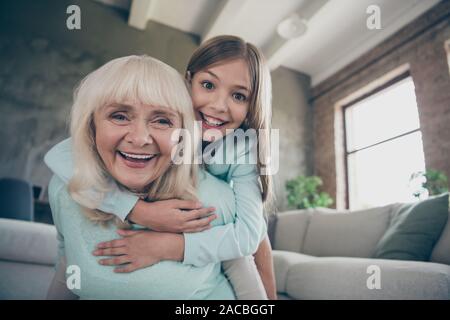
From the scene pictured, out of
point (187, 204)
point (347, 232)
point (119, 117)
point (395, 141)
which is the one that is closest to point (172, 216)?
point (187, 204)

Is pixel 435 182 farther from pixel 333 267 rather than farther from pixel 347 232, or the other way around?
pixel 333 267

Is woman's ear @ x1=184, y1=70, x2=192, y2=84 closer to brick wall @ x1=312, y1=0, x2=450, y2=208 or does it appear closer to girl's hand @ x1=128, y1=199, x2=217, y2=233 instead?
girl's hand @ x1=128, y1=199, x2=217, y2=233

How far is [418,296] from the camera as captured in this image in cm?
73

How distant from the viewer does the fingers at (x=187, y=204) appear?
43cm

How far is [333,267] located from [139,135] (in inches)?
30.8

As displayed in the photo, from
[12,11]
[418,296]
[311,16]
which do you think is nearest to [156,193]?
[418,296]

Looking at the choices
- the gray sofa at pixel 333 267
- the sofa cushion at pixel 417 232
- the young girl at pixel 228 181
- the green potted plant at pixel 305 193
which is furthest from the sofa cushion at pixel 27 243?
the green potted plant at pixel 305 193

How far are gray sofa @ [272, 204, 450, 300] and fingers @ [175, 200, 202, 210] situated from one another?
566 millimetres

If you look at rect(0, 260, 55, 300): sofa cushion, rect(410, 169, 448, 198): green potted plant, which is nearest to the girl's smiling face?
rect(0, 260, 55, 300): sofa cushion

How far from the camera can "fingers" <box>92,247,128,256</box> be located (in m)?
0.40

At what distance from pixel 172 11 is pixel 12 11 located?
27.1 inches

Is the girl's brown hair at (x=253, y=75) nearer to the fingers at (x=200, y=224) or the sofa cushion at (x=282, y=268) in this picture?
the fingers at (x=200, y=224)

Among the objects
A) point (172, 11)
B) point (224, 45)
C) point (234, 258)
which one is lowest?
point (234, 258)
